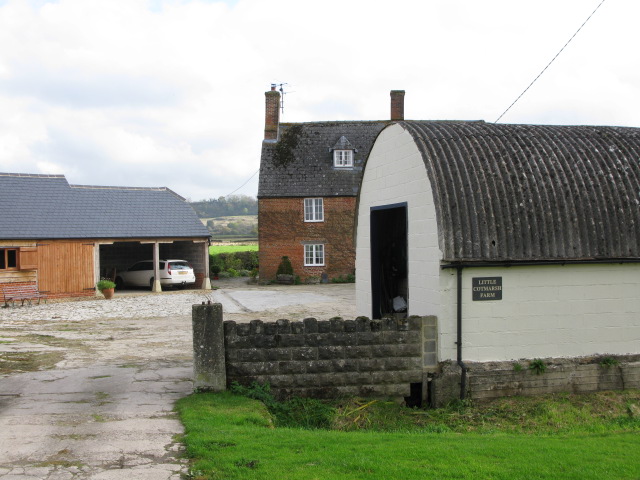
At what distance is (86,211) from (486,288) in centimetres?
2393

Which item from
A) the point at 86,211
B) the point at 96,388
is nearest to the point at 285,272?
the point at 86,211

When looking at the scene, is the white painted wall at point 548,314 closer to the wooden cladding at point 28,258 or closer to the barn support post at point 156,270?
the wooden cladding at point 28,258

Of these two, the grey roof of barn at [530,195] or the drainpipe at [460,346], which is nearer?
the drainpipe at [460,346]

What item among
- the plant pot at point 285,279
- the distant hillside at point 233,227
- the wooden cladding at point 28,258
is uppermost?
the distant hillside at point 233,227

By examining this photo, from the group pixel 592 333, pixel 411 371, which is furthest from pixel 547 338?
pixel 411 371

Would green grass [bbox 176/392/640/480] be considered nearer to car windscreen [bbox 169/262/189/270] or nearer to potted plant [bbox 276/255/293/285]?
car windscreen [bbox 169/262/189/270]

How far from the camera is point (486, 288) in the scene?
10.9 meters

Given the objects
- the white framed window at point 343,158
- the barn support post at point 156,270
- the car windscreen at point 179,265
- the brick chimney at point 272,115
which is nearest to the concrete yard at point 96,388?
the barn support post at point 156,270

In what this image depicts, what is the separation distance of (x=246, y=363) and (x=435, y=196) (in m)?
4.40

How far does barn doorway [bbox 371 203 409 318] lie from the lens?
46.2 ft

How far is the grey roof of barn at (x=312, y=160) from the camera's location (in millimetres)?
36719

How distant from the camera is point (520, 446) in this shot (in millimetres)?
7770

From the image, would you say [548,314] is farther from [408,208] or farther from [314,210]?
[314,210]

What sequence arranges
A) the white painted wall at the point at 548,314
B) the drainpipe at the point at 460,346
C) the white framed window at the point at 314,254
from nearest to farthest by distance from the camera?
the drainpipe at the point at 460,346 → the white painted wall at the point at 548,314 → the white framed window at the point at 314,254
